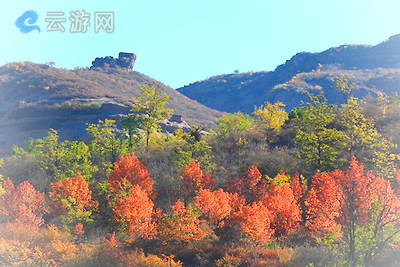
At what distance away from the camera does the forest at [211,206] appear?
82.9 ft

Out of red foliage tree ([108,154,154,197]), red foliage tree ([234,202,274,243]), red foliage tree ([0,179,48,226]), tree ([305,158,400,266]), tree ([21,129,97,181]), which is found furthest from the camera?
tree ([21,129,97,181])

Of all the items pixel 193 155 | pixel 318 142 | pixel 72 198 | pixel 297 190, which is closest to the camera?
pixel 72 198

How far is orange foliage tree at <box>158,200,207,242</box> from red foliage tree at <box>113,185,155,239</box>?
1.32 meters

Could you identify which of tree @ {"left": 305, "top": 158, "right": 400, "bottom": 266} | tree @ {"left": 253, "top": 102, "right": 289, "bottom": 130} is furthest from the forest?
tree @ {"left": 253, "top": 102, "right": 289, "bottom": 130}

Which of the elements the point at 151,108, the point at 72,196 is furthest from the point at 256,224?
the point at 151,108

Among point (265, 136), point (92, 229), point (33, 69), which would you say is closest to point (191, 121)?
point (33, 69)

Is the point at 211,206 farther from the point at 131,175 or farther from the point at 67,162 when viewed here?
the point at 67,162

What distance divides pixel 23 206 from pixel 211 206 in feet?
66.3

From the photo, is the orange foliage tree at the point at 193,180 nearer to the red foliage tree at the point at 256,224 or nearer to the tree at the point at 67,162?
the red foliage tree at the point at 256,224

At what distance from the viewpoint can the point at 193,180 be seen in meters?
43.4

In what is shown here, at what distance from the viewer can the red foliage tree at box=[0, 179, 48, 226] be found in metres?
37.2

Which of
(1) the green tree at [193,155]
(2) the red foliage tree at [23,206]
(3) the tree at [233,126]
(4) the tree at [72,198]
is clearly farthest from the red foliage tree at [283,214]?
(3) the tree at [233,126]

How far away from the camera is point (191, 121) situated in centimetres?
15375

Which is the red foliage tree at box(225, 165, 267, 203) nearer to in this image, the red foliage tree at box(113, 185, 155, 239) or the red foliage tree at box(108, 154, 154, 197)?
the red foliage tree at box(108, 154, 154, 197)
